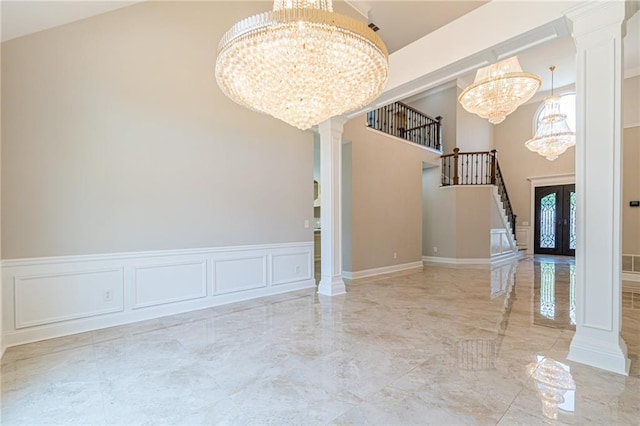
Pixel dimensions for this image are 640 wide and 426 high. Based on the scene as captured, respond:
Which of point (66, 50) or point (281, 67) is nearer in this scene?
point (281, 67)

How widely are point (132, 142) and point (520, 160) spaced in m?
11.6

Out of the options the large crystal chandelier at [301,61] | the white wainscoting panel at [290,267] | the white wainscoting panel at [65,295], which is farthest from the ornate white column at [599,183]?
the white wainscoting panel at [65,295]

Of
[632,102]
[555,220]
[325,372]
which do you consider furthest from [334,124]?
[555,220]

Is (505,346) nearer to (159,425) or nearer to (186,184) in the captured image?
(159,425)

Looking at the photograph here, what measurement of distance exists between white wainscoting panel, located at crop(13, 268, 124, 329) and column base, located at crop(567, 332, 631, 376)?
4.47m

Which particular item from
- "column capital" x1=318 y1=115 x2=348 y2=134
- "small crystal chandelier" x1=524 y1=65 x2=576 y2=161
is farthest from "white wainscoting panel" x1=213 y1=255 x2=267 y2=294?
"small crystal chandelier" x1=524 y1=65 x2=576 y2=161

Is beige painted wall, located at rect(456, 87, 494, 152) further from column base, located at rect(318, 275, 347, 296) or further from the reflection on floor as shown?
column base, located at rect(318, 275, 347, 296)

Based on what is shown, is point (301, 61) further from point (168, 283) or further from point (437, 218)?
point (437, 218)

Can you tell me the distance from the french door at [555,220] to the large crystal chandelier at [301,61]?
403 inches

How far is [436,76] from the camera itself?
3.21m

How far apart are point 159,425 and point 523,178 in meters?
12.0

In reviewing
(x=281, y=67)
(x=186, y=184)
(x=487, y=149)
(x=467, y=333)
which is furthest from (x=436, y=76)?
(x=487, y=149)

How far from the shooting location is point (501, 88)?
14.7 feet

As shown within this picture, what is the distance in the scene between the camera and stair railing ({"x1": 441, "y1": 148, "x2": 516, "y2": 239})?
816cm
